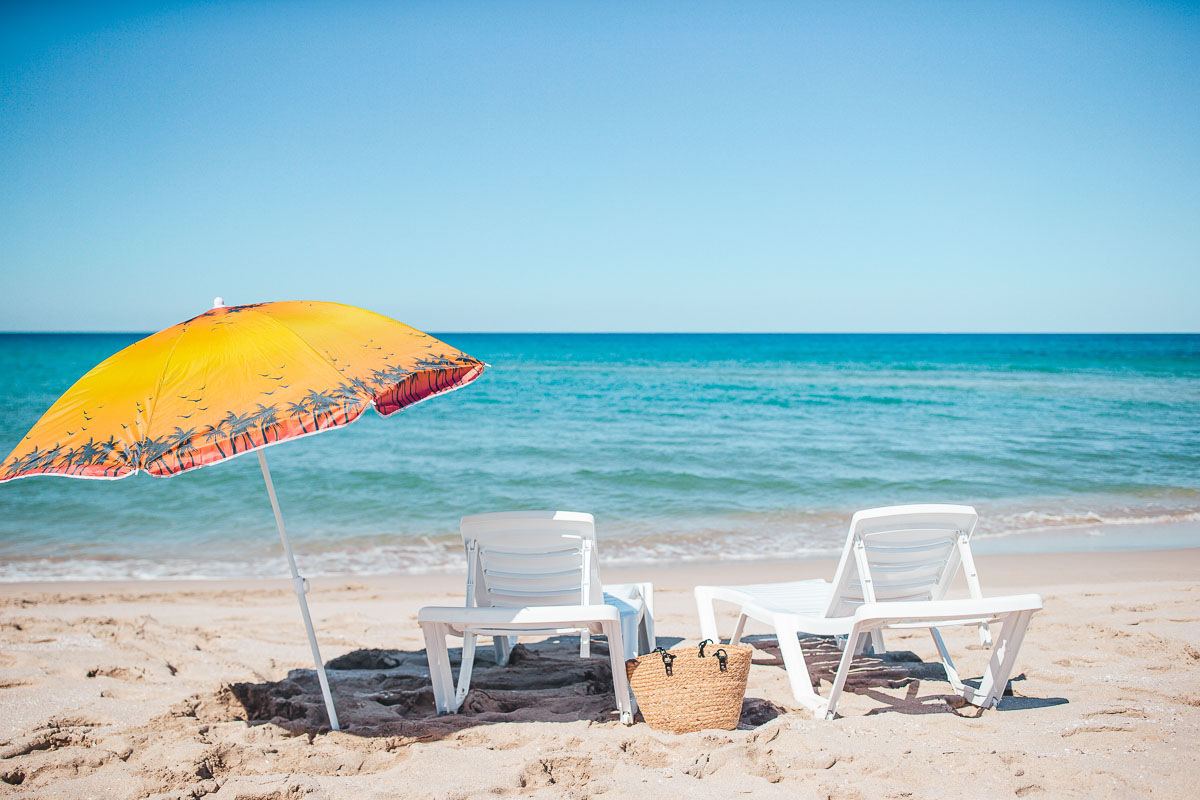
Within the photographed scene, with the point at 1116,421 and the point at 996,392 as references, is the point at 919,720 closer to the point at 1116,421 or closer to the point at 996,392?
the point at 1116,421

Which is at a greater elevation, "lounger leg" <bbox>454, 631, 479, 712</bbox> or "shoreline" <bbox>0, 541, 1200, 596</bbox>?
"lounger leg" <bbox>454, 631, 479, 712</bbox>

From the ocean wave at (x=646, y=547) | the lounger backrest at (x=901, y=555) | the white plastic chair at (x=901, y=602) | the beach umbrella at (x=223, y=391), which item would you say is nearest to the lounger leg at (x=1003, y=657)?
the white plastic chair at (x=901, y=602)

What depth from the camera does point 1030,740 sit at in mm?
3424

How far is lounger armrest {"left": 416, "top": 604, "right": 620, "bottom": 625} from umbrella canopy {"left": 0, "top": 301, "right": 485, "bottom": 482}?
3.35 ft

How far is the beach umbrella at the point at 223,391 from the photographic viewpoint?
265 centimetres

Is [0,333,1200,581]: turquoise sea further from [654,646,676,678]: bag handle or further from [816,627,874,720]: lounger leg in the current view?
[654,646,676,678]: bag handle

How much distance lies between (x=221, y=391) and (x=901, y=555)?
3.20 m

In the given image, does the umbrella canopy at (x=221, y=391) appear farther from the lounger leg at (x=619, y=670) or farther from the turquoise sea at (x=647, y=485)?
the turquoise sea at (x=647, y=485)

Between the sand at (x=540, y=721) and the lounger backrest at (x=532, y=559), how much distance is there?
593 millimetres

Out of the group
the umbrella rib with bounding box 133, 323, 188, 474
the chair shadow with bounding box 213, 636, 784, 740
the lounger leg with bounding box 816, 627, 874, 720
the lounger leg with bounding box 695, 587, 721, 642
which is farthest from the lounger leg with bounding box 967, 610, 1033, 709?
the umbrella rib with bounding box 133, 323, 188, 474

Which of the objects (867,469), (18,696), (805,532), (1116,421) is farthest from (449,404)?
(18,696)

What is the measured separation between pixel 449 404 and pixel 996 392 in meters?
19.1

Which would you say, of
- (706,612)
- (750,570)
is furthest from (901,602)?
(750,570)

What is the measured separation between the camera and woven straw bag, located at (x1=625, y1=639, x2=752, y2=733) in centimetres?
351
